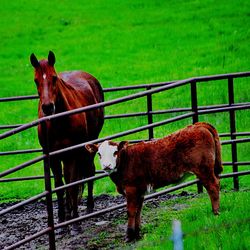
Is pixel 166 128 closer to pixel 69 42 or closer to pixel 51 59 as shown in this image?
pixel 51 59

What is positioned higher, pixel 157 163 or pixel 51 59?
pixel 51 59

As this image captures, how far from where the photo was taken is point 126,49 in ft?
84.3

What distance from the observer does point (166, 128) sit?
1698 cm

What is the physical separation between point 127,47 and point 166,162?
16.5 metres

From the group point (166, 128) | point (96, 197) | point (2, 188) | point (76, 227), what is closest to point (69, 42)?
point (166, 128)

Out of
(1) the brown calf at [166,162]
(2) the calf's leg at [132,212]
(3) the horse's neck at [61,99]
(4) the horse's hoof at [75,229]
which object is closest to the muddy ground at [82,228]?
(4) the horse's hoof at [75,229]

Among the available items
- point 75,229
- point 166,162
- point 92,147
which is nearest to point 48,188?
point 92,147

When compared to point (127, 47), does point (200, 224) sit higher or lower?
lower

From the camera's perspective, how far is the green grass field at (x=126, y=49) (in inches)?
717

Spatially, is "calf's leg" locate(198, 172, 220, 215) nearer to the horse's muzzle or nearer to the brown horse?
the brown horse

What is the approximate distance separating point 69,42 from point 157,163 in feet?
59.6

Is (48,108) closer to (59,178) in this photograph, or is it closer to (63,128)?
(63,128)

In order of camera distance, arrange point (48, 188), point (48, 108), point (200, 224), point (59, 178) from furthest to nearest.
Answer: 1. point (59, 178)
2. point (48, 108)
3. point (48, 188)
4. point (200, 224)

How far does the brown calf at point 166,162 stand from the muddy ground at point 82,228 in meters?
0.67
